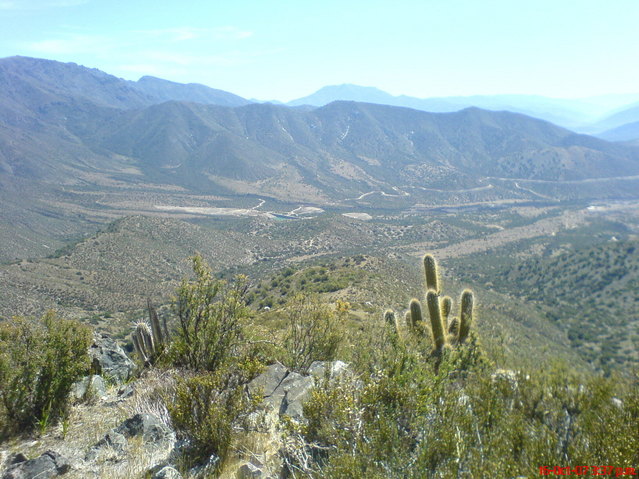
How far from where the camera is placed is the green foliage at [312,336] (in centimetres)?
927

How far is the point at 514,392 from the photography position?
21.9 ft

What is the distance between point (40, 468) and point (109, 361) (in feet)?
23.0

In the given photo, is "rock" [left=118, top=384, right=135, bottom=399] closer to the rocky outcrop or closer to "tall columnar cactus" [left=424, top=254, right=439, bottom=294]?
the rocky outcrop

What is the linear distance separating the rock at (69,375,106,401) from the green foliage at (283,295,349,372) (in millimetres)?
3896

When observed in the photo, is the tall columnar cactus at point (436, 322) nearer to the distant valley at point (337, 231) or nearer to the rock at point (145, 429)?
the distant valley at point (337, 231)

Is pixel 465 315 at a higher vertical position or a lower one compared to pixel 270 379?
lower

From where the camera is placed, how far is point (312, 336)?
31.7ft

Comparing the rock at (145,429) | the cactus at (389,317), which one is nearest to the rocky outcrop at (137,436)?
the rock at (145,429)

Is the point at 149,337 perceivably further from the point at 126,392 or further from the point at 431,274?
the point at 431,274

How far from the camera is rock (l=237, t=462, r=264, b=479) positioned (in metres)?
4.62

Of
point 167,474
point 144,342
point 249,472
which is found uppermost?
point 167,474

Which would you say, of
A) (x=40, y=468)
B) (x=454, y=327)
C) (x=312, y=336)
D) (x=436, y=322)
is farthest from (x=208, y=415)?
(x=454, y=327)

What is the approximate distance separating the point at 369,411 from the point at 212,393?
2.18m

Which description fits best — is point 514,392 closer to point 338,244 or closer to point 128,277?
point 128,277
